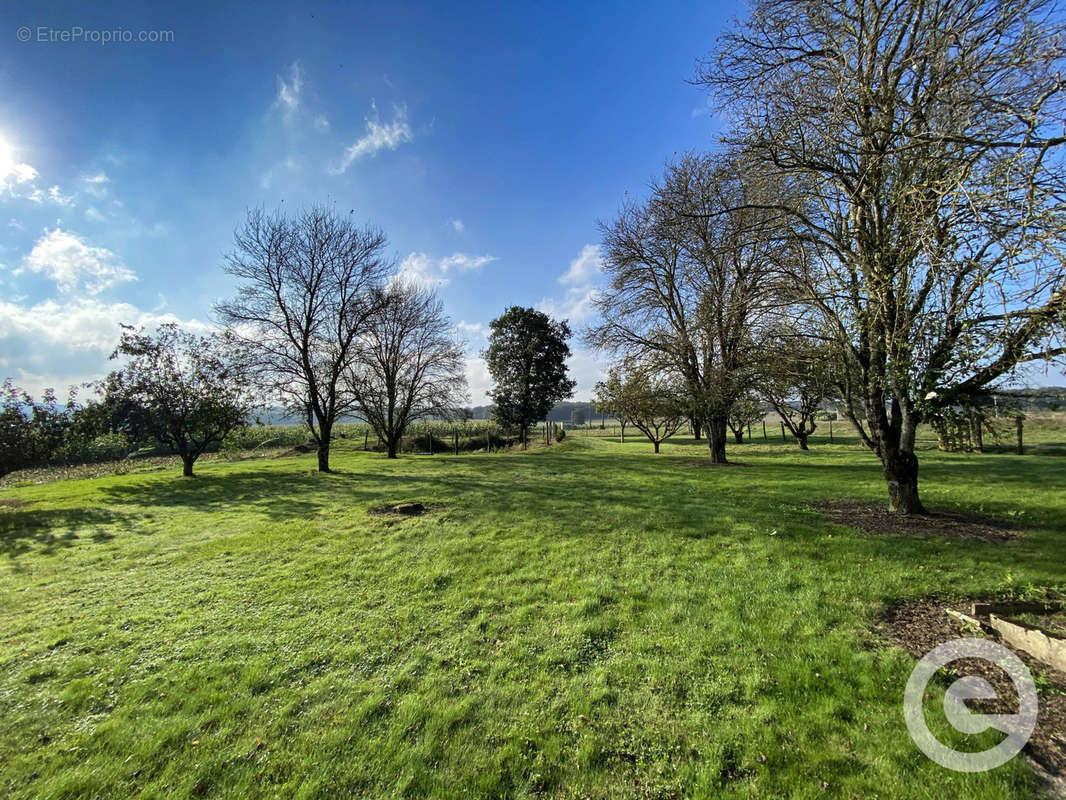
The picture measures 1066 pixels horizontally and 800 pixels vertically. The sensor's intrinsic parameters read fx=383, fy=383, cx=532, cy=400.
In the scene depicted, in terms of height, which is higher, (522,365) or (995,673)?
(522,365)

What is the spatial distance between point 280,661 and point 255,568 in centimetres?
302

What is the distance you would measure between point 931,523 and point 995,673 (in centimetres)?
493

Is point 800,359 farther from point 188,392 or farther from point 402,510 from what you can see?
point 188,392

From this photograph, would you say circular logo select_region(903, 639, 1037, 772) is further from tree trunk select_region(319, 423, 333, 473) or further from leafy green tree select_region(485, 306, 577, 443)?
leafy green tree select_region(485, 306, 577, 443)

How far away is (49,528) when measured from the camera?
8688 millimetres

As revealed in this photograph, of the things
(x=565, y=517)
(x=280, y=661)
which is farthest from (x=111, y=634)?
(x=565, y=517)

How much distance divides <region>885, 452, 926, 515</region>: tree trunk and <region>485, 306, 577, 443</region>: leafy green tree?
24592 mm

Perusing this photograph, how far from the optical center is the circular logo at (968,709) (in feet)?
7.98

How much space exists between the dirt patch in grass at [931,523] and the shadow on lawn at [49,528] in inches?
576

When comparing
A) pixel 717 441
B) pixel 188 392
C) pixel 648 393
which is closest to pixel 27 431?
pixel 188 392

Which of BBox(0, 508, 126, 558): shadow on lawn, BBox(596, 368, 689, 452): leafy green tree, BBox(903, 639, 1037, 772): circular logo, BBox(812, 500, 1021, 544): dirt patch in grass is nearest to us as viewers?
BBox(903, 639, 1037, 772): circular logo

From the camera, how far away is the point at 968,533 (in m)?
6.26

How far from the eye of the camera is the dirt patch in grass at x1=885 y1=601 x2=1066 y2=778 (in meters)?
2.46

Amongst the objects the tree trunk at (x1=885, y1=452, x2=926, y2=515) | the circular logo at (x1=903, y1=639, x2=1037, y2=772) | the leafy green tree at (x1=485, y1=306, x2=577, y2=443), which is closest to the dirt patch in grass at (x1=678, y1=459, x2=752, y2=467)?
the tree trunk at (x1=885, y1=452, x2=926, y2=515)
